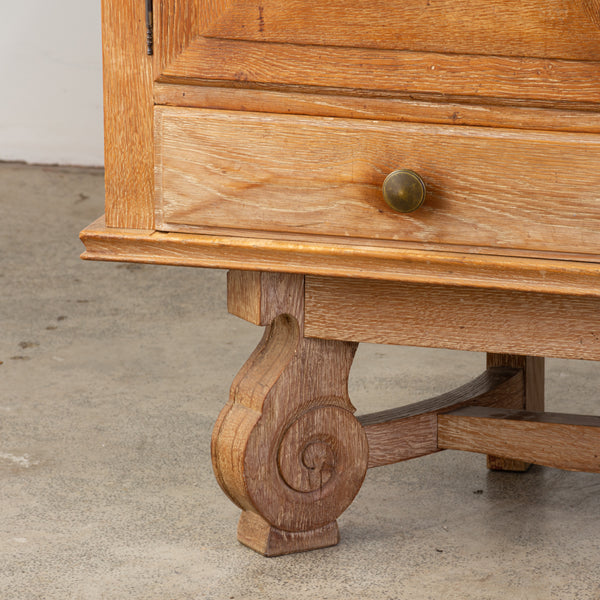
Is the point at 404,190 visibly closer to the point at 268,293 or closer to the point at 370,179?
the point at 370,179

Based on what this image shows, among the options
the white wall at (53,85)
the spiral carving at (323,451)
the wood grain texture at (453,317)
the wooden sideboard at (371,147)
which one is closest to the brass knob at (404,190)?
the wooden sideboard at (371,147)

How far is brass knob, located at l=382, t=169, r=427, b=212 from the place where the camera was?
131cm

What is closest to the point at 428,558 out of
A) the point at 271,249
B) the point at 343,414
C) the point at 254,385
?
the point at 343,414

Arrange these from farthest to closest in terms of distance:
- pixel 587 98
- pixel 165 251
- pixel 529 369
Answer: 1. pixel 529 369
2. pixel 165 251
3. pixel 587 98

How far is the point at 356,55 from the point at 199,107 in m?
0.22

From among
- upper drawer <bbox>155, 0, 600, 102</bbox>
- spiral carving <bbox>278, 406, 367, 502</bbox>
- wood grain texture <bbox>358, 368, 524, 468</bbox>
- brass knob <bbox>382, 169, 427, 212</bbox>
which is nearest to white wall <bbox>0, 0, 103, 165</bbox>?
wood grain texture <bbox>358, 368, 524, 468</bbox>

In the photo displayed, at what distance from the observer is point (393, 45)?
1317mm

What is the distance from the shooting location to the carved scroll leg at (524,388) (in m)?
1.96

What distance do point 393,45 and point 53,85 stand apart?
403 centimetres

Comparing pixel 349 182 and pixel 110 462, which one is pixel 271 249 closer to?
pixel 349 182

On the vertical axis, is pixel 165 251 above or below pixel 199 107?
below

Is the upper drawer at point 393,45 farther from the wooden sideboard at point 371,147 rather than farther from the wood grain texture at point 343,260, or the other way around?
the wood grain texture at point 343,260

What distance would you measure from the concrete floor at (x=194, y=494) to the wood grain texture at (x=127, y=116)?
1.88 feet

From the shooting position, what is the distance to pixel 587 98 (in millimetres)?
1289
